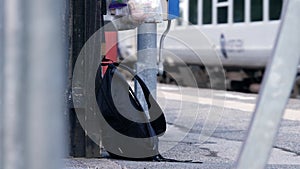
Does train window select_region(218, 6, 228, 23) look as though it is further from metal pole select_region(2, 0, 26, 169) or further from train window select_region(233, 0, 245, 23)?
metal pole select_region(2, 0, 26, 169)

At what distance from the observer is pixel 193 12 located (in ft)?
51.2

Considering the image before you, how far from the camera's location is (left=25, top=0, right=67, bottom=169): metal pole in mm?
1046

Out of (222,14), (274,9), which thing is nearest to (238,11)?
(222,14)

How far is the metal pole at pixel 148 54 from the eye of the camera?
5004mm

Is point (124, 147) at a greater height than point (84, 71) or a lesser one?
lesser

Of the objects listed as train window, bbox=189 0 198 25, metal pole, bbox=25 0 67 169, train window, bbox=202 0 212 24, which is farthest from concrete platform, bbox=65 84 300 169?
train window, bbox=189 0 198 25

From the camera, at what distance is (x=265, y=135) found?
1.37m

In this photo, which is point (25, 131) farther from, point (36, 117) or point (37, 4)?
point (37, 4)

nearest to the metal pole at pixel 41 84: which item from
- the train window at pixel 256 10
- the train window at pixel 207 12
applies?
the train window at pixel 256 10

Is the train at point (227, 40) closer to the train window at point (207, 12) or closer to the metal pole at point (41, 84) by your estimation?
the train window at point (207, 12)

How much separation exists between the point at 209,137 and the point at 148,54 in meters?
1.30

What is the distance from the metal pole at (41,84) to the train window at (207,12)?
547 inches

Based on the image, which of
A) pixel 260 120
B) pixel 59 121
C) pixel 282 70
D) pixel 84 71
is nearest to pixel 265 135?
pixel 260 120

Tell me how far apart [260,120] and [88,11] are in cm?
274
